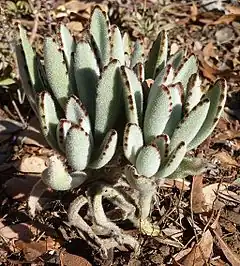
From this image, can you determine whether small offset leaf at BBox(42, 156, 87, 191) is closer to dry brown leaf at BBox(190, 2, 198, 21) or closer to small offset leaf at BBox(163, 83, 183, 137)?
small offset leaf at BBox(163, 83, 183, 137)

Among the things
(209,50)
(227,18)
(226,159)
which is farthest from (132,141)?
(227,18)

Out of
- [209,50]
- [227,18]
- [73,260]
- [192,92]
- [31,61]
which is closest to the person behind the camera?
[192,92]

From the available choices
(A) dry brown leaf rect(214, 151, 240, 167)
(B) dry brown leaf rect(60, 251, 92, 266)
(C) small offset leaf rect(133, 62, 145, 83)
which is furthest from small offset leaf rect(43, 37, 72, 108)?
(A) dry brown leaf rect(214, 151, 240, 167)

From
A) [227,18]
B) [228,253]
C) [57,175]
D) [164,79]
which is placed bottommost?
[228,253]

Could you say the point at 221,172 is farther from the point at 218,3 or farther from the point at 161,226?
the point at 218,3

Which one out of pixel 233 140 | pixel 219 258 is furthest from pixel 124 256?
pixel 233 140

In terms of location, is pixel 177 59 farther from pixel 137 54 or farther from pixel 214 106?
pixel 214 106

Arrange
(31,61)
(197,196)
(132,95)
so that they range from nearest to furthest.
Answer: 1. (132,95)
2. (31,61)
3. (197,196)
